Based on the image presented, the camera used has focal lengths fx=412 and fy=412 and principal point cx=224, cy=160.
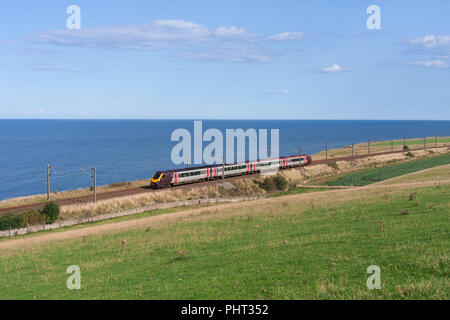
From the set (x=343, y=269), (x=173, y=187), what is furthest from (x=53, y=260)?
(x=173, y=187)

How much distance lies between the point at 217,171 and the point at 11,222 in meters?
32.1

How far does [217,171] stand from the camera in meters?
61.8

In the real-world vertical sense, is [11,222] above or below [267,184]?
below

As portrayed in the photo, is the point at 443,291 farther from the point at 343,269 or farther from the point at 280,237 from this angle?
the point at 280,237

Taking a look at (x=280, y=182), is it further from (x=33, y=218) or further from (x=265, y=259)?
(x=265, y=259)

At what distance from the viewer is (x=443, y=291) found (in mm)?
8602

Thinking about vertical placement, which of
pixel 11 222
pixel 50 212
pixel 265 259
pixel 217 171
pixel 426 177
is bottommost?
pixel 11 222

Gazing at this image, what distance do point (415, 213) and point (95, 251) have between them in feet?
48.6

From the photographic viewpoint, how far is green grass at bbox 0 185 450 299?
1027 cm

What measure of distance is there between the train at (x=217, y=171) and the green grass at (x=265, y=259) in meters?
30.5

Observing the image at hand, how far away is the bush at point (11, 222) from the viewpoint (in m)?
34.2
